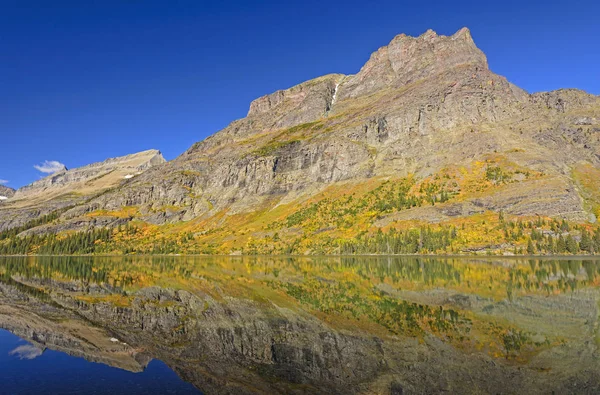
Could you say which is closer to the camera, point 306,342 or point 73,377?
point 73,377

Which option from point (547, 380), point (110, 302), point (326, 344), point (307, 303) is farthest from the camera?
point (110, 302)

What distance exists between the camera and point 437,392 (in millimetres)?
17594

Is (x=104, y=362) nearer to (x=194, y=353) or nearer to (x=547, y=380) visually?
(x=194, y=353)

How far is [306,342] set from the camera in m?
26.0

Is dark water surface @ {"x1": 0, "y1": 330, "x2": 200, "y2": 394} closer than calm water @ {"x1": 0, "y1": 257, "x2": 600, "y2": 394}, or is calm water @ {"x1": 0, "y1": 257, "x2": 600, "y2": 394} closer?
dark water surface @ {"x1": 0, "y1": 330, "x2": 200, "y2": 394}

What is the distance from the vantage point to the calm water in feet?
62.7

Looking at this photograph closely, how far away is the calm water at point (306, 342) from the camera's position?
62.7 ft

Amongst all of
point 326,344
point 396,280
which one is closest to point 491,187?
point 396,280

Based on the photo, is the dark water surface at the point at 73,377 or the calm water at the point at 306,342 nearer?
the dark water surface at the point at 73,377

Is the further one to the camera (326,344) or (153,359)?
(326,344)

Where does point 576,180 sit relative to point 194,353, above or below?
above

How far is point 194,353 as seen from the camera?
24094 millimetres

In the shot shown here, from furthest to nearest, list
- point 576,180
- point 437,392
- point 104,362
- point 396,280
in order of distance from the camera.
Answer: point 576,180 < point 396,280 < point 104,362 < point 437,392

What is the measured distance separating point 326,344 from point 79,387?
1429 cm
